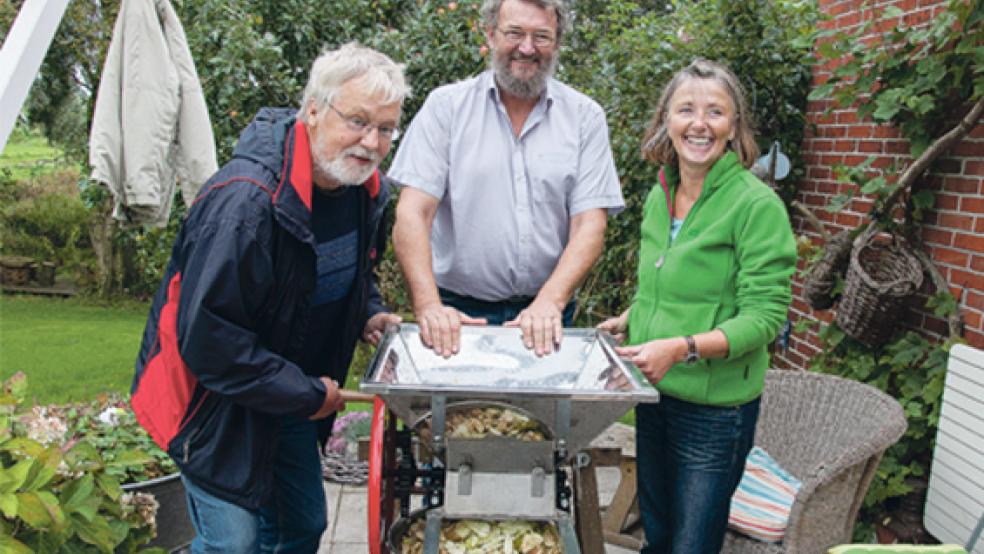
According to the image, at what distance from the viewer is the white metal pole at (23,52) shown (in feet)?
6.20

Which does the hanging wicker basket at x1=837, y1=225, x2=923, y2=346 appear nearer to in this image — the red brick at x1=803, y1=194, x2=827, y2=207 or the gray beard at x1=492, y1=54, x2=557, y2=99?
the red brick at x1=803, y1=194, x2=827, y2=207

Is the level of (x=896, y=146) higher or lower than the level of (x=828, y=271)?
higher

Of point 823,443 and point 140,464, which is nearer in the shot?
point 140,464

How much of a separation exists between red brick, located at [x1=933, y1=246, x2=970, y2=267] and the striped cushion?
2.99 feet

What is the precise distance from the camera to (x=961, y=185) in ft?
9.09

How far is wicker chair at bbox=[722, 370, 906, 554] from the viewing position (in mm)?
2121

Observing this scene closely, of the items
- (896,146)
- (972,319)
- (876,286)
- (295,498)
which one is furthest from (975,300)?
(295,498)

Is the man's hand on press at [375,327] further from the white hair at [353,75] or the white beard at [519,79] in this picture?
the white beard at [519,79]

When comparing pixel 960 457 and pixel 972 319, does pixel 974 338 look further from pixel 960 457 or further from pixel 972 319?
pixel 960 457

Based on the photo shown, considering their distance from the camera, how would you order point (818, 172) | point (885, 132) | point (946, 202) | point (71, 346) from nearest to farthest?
point (946, 202), point (885, 132), point (818, 172), point (71, 346)

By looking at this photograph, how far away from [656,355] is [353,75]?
897mm

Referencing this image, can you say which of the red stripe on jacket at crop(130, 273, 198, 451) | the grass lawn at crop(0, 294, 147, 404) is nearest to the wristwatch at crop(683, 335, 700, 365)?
the red stripe on jacket at crop(130, 273, 198, 451)

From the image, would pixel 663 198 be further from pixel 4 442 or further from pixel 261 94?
pixel 261 94

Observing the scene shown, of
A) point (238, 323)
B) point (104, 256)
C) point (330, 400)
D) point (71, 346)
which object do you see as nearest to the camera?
point (238, 323)
